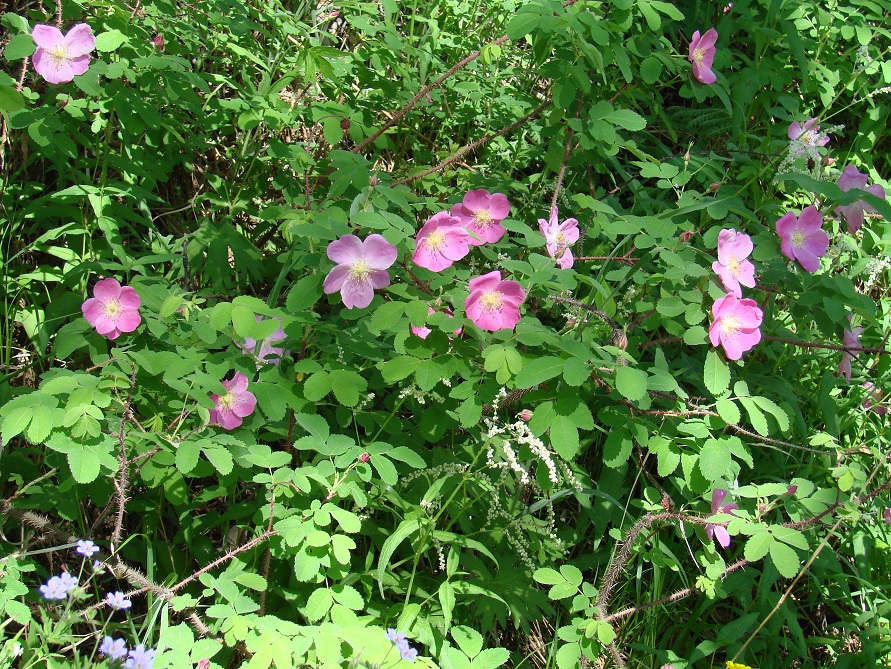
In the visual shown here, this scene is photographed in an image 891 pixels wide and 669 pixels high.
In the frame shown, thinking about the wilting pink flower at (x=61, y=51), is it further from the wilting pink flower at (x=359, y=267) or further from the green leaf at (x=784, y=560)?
the green leaf at (x=784, y=560)

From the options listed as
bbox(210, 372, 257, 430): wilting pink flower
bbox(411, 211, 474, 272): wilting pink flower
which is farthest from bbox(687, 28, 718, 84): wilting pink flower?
bbox(210, 372, 257, 430): wilting pink flower

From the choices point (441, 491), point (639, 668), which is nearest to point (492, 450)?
point (441, 491)

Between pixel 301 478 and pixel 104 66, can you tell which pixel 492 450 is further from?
pixel 104 66

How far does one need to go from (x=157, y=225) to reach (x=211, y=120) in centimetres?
49

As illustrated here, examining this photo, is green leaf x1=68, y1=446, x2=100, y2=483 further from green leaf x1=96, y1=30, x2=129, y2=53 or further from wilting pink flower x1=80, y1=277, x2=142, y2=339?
green leaf x1=96, y1=30, x2=129, y2=53

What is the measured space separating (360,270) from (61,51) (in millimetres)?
1158

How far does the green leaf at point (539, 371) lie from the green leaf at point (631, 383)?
0.40ft

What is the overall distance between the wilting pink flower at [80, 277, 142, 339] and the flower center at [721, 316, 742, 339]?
4.71 feet

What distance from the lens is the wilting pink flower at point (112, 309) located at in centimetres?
192

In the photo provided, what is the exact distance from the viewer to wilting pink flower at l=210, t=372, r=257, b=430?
180 centimetres

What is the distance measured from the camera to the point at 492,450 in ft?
5.85

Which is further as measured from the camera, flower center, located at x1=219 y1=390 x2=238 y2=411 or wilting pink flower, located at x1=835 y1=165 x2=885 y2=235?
wilting pink flower, located at x1=835 y1=165 x2=885 y2=235

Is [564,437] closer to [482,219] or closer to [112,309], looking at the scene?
[482,219]

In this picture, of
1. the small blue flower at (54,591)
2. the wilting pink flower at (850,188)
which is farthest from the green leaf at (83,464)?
the wilting pink flower at (850,188)
